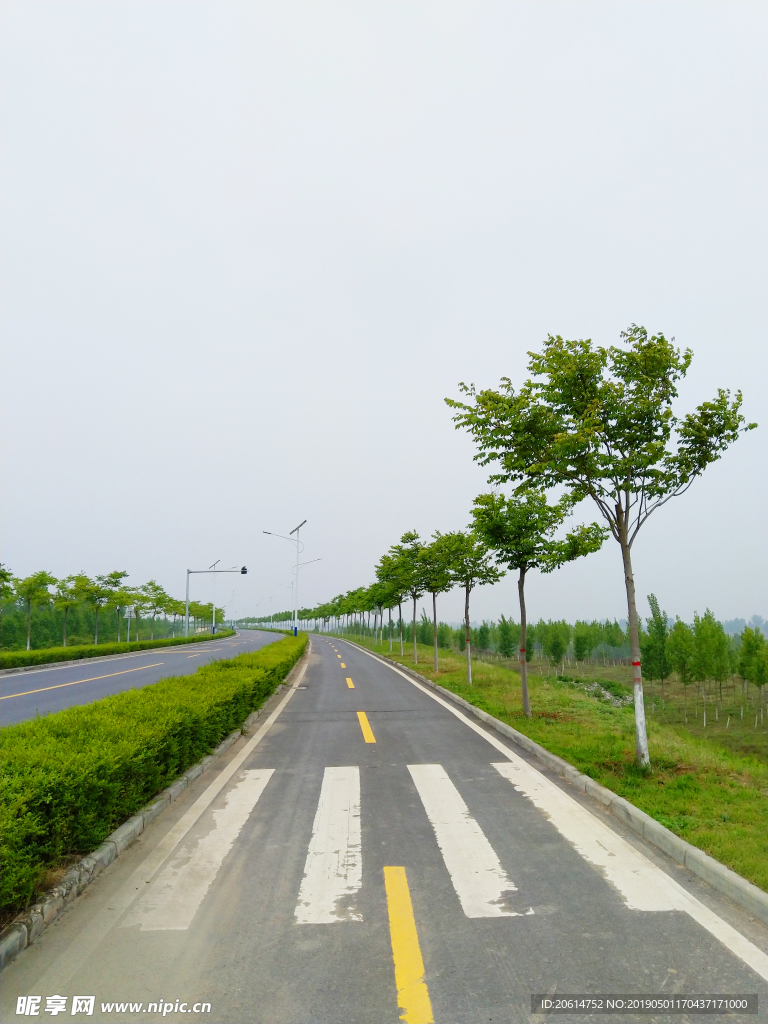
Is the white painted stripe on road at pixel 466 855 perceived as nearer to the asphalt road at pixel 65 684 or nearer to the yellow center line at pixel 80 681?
the asphalt road at pixel 65 684

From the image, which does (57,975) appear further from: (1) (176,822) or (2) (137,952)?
(1) (176,822)

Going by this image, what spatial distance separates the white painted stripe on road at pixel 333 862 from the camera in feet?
14.5

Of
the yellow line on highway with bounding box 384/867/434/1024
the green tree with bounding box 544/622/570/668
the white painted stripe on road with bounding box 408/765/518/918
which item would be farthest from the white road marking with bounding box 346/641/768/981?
the green tree with bounding box 544/622/570/668

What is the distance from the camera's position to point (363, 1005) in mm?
3336

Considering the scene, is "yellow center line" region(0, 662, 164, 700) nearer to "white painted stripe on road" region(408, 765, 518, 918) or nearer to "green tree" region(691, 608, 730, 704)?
"white painted stripe on road" region(408, 765, 518, 918)

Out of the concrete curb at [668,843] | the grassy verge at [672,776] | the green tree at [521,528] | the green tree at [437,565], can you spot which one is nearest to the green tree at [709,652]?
the green tree at [437,565]

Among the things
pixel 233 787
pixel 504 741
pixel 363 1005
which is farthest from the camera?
pixel 504 741

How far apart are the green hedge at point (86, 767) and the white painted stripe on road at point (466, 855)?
Result: 3118mm

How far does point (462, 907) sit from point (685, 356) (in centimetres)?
785

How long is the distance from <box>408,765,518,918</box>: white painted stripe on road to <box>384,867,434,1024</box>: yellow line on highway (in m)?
0.45

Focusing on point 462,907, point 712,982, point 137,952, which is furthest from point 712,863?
point 137,952

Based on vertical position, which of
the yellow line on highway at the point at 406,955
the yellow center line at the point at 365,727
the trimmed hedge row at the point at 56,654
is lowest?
the trimmed hedge row at the point at 56,654

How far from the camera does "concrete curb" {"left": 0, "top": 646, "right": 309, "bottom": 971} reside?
3.88 meters

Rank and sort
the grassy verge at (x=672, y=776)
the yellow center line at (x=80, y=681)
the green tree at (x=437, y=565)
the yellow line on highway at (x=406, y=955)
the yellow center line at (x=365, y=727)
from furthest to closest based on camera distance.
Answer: the green tree at (x=437, y=565), the yellow center line at (x=80, y=681), the yellow center line at (x=365, y=727), the grassy verge at (x=672, y=776), the yellow line on highway at (x=406, y=955)
